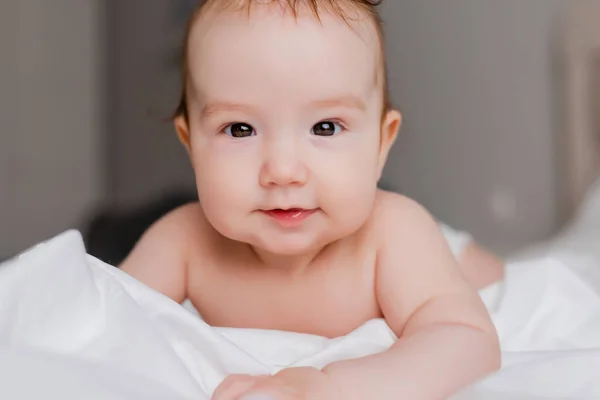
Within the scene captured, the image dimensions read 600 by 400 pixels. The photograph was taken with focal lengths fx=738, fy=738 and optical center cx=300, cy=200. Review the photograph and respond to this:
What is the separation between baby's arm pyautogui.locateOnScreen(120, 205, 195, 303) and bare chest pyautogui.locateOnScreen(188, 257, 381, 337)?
0.16 feet

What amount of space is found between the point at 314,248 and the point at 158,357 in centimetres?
29

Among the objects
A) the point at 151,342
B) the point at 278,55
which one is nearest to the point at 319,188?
the point at 278,55

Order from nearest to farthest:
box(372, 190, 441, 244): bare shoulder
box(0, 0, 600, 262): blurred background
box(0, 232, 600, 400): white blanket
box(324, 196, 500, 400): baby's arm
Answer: box(0, 232, 600, 400): white blanket < box(324, 196, 500, 400): baby's arm < box(372, 190, 441, 244): bare shoulder < box(0, 0, 600, 262): blurred background

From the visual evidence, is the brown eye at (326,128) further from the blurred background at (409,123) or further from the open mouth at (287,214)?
the blurred background at (409,123)

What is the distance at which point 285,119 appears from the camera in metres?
0.73

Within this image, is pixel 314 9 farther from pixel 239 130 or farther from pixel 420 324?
pixel 420 324

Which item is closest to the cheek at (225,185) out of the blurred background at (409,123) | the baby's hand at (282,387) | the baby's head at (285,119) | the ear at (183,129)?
the baby's head at (285,119)

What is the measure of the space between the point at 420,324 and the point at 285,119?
0.82 ft

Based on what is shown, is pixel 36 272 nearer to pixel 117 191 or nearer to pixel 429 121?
pixel 429 121

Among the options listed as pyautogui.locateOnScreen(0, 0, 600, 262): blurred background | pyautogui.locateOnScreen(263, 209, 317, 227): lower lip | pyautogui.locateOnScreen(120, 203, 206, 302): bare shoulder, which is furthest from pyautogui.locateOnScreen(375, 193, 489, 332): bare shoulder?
pyautogui.locateOnScreen(0, 0, 600, 262): blurred background

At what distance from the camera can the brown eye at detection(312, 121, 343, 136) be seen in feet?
2.49

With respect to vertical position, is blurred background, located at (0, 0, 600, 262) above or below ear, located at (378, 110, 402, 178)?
below

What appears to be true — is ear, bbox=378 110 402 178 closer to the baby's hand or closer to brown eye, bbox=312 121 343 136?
brown eye, bbox=312 121 343 136

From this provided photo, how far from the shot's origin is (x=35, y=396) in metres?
0.47
